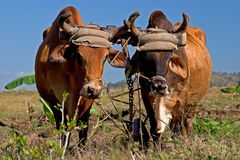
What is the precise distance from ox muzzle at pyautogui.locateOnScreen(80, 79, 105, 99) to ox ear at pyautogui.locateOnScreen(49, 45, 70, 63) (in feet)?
1.91

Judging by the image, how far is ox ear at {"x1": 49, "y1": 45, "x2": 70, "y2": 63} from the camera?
7.09 meters

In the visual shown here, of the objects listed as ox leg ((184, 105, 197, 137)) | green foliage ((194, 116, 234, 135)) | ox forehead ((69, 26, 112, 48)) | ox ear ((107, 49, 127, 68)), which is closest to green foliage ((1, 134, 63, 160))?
ox forehead ((69, 26, 112, 48))

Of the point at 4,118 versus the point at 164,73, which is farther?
the point at 4,118

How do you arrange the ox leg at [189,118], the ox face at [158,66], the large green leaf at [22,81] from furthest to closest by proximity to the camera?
the large green leaf at [22,81]
the ox leg at [189,118]
the ox face at [158,66]

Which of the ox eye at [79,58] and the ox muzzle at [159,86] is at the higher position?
the ox eye at [79,58]

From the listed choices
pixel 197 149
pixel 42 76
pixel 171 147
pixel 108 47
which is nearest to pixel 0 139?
pixel 42 76

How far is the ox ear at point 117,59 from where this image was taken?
7.13 meters

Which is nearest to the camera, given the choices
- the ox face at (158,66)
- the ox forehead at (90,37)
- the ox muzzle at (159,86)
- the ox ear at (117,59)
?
the ox muzzle at (159,86)

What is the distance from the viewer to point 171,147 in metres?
5.51

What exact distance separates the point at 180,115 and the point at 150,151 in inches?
91.8

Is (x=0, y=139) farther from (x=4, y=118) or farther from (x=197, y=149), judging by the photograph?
(x=4, y=118)

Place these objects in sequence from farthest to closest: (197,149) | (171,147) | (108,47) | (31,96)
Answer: (31,96)
(108,47)
(171,147)
(197,149)

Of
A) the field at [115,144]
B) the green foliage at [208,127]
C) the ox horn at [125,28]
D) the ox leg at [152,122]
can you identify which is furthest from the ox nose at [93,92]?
the green foliage at [208,127]

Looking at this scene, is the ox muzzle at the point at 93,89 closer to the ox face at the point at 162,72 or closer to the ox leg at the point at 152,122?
the ox face at the point at 162,72
